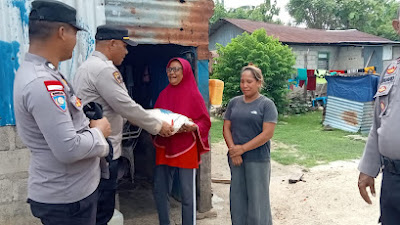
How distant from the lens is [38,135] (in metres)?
1.70

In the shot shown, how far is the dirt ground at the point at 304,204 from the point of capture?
13.9ft

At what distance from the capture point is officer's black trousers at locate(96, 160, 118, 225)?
8.46ft

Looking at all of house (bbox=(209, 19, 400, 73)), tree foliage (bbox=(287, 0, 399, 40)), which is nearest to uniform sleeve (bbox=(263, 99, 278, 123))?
house (bbox=(209, 19, 400, 73))

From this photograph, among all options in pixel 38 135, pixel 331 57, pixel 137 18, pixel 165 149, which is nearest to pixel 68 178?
pixel 38 135

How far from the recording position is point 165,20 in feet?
12.5

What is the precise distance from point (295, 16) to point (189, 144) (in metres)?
34.6

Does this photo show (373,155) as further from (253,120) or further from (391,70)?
(253,120)

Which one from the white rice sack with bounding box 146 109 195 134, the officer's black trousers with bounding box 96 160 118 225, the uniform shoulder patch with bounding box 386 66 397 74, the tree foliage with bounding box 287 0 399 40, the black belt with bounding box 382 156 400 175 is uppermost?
the tree foliage with bounding box 287 0 399 40

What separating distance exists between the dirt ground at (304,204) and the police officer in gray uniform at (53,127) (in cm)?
255

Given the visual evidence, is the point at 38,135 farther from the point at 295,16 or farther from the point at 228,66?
the point at 295,16

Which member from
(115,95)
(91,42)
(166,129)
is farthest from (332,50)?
(115,95)

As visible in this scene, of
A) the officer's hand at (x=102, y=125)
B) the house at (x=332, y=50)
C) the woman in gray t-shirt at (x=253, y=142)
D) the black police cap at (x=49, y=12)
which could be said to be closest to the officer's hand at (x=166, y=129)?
the woman in gray t-shirt at (x=253, y=142)

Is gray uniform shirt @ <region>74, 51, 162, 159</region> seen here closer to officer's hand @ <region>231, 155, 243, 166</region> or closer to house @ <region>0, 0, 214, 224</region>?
house @ <region>0, 0, 214, 224</region>

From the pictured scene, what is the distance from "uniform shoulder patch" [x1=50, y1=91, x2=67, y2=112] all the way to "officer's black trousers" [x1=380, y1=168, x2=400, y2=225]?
1.86 metres
